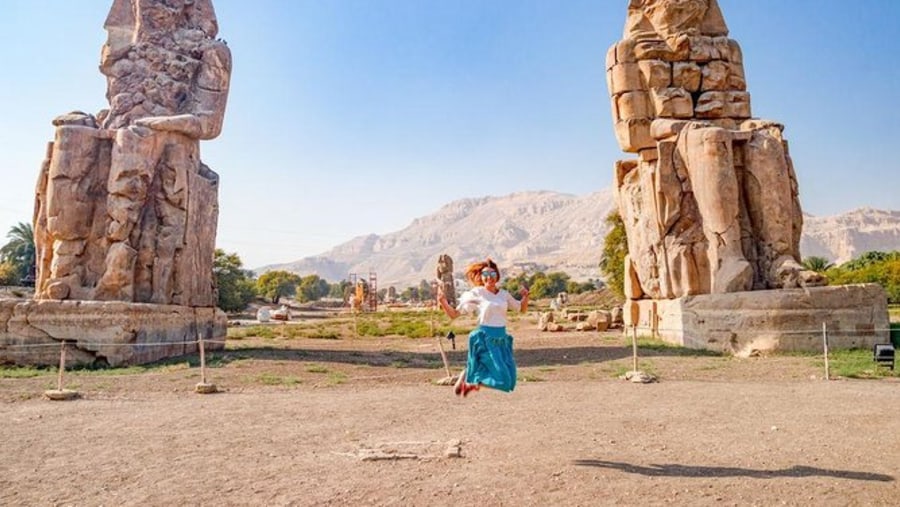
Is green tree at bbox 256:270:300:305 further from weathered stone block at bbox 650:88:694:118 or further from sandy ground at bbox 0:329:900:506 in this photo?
sandy ground at bbox 0:329:900:506

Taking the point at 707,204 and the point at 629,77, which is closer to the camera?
the point at 707,204

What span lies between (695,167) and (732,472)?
898 cm

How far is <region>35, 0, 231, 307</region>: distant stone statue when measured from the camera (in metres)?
11.8

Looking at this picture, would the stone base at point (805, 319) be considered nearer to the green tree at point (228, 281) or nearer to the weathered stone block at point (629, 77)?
the weathered stone block at point (629, 77)

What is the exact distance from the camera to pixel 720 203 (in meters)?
11.6

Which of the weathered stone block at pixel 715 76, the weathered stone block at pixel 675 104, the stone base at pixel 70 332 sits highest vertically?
the weathered stone block at pixel 715 76

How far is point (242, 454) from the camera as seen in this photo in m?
4.86

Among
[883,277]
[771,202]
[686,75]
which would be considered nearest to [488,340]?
[771,202]

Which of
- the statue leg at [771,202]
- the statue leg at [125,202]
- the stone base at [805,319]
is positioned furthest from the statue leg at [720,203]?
the statue leg at [125,202]

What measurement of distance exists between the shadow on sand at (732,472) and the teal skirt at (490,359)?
856mm

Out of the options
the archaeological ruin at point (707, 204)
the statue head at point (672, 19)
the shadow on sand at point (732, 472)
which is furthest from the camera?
the statue head at point (672, 19)

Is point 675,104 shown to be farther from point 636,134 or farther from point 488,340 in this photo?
point 488,340

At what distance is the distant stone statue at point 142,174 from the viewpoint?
11805 millimetres

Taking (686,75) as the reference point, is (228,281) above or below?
below
